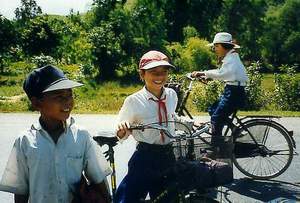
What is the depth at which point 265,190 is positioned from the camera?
613 centimetres

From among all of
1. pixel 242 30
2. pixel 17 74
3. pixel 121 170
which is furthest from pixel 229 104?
pixel 242 30

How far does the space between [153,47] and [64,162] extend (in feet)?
110

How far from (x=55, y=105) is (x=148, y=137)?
1.14 m

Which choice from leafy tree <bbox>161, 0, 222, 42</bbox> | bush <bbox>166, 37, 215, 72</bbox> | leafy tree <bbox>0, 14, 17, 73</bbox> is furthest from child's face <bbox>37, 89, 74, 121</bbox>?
leafy tree <bbox>161, 0, 222, 42</bbox>

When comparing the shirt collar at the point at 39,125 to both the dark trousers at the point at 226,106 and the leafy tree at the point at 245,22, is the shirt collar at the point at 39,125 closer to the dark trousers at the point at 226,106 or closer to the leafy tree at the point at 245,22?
the dark trousers at the point at 226,106

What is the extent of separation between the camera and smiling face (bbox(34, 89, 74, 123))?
269cm

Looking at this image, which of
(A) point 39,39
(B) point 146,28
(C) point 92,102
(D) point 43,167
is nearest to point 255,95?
(C) point 92,102

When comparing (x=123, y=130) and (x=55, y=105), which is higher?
(x=55, y=105)

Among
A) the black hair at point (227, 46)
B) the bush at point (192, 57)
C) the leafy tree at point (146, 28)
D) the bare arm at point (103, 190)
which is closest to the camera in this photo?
the bare arm at point (103, 190)

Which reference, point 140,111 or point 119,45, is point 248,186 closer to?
point 140,111

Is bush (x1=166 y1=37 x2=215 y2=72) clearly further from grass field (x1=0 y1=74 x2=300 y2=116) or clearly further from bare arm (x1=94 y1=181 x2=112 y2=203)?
bare arm (x1=94 y1=181 x2=112 y2=203)

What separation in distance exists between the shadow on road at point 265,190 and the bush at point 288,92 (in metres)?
7.96

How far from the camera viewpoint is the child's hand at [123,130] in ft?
11.4

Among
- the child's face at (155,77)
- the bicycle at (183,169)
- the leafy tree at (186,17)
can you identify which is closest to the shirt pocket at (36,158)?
the bicycle at (183,169)
